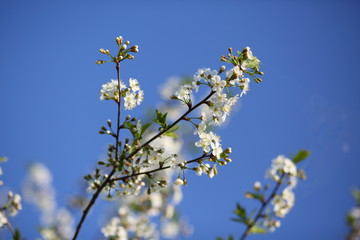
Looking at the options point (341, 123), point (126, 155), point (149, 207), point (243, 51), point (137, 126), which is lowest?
point (126, 155)

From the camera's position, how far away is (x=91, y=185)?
11.0 feet

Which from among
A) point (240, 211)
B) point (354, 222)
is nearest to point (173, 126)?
point (240, 211)

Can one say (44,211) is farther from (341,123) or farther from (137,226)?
(341,123)

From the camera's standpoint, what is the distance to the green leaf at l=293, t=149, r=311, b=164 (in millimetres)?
3988

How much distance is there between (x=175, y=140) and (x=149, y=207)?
1611 mm

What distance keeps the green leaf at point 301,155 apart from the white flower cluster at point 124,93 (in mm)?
2310

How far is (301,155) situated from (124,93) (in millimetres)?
2553

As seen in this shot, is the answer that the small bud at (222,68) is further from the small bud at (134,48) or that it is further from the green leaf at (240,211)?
the green leaf at (240,211)

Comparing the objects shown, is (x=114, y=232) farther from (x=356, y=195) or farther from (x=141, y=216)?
(x=356, y=195)

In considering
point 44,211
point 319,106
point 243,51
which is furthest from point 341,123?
point 44,211

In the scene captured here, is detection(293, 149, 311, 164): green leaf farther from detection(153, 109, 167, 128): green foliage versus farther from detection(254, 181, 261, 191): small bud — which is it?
detection(153, 109, 167, 128): green foliage

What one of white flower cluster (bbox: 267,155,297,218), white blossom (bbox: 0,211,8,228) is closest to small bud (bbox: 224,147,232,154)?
white flower cluster (bbox: 267,155,297,218)

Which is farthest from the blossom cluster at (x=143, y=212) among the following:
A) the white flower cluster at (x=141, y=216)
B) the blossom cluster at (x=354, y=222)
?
the blossom cluster at (x=354, y=222)

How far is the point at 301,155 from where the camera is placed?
403cm
